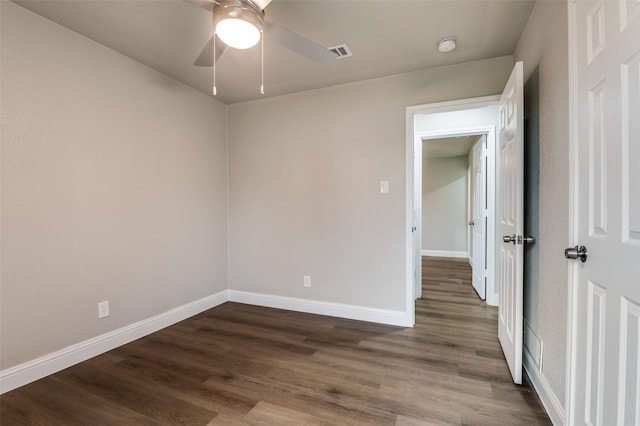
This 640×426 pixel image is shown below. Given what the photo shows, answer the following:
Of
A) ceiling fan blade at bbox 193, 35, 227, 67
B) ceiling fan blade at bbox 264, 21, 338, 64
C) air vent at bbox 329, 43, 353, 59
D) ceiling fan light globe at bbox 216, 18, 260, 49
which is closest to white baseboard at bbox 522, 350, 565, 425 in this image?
ceiling fan blade at bbox 264, 21, 338, 64

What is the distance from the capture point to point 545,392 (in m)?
1.68

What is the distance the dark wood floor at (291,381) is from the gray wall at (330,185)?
560mm

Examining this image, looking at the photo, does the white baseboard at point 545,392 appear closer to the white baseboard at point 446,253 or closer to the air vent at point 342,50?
the air vent at point 342,50

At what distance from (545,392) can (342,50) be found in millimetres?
2739

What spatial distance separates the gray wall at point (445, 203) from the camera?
6996mm

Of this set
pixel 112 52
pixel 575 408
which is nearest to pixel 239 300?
pixel 112 52

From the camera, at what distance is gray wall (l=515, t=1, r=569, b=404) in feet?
4.82

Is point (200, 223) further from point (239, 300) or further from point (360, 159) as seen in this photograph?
point (360, 159)

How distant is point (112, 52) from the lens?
2.42 metres

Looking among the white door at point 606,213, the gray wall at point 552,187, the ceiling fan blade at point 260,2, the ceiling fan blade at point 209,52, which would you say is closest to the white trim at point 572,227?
the white door at point 606,213

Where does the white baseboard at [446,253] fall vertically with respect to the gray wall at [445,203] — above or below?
below

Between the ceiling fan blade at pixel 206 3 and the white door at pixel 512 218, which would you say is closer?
the ceiling fan blade at pixel 206 3

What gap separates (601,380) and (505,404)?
0.81 metres

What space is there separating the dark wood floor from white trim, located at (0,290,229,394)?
69 mm
